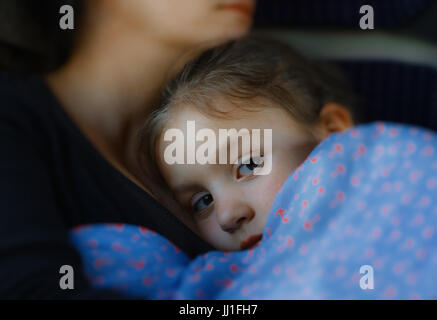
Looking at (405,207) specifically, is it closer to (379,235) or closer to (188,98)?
(379,235)

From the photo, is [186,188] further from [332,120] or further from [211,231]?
[332,120]

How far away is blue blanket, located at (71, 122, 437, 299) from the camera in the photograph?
Result: 0.41 m

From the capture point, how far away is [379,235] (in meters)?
0.42

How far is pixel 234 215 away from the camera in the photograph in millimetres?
423

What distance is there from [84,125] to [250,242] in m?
0.24

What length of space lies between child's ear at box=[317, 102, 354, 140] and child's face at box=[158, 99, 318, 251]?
2.6 inches

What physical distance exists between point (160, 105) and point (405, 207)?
274mm

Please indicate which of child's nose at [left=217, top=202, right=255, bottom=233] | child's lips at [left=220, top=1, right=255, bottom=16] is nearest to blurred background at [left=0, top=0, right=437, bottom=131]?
child's lips at [left=220, top=1, right=255, bottom=16]

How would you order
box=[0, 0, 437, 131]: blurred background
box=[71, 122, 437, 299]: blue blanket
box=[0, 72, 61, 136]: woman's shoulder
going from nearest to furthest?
box=[71, 122, 437, 299]: blue blanket, box=[0, 72, 61, 136]: woman's shoulder, box=[0, 0, 437, 131]: blurred background

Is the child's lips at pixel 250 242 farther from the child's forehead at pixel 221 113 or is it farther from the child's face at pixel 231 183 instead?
the child's forehead at pixel 221 113

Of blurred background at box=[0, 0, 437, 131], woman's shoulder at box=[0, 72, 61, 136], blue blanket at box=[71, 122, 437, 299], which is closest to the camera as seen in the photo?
blue blanket at box=[71, 122, 437, 299]

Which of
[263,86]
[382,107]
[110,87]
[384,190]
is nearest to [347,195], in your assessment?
[384,190]

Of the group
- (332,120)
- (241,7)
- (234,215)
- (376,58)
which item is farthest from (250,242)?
(376,58)

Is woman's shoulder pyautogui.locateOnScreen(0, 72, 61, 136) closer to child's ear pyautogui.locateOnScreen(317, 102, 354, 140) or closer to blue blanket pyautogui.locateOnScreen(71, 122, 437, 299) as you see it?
blue blanket pyautogui.locateOnScreen(71, 122, 437, 299)
